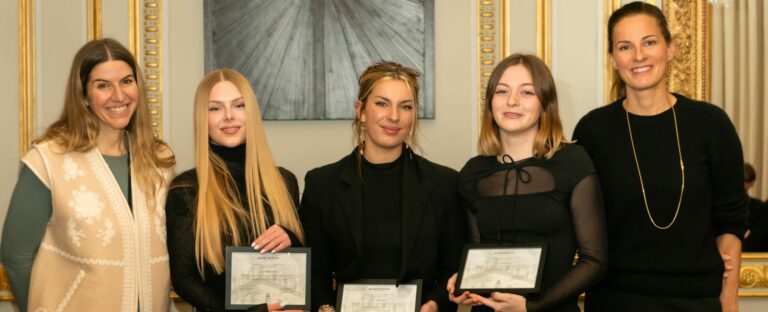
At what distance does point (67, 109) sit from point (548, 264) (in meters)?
1.89

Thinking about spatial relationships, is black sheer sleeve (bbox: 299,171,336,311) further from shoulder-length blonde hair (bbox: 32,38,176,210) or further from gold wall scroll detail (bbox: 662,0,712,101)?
gold wall scroll detail (bbox: 662,0,712,101)

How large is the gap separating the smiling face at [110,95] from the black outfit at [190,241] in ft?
1.06

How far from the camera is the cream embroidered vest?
116 inches

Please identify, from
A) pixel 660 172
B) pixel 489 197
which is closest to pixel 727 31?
pixel 660 172

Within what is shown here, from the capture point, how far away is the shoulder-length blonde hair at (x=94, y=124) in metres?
3.03

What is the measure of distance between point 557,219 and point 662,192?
46 cm

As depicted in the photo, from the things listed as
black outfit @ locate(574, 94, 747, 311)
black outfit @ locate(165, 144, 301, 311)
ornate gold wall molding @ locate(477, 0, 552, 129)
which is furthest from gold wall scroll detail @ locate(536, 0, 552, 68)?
black outfit @ locate(165, 144, 301, 311)

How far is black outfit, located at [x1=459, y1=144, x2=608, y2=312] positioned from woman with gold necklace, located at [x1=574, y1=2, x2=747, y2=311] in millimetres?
188

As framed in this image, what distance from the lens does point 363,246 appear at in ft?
10.1

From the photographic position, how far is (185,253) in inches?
118

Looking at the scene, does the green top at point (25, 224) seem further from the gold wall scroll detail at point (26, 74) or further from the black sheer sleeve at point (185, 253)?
the gold wall scroll detail at point (26, 74)

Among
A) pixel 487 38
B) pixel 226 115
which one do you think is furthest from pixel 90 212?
pixel 487 38

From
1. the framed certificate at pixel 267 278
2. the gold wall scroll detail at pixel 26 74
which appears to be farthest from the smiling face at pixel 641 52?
the gold wall scroll detail at pixel 26 74

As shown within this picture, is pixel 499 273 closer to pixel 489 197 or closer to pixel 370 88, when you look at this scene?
pixel 489 197
